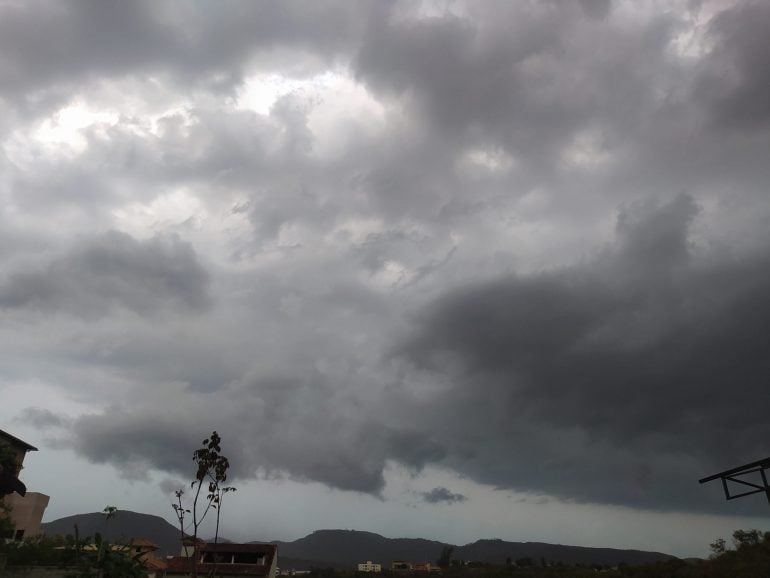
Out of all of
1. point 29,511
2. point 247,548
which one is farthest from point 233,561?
point 29,511

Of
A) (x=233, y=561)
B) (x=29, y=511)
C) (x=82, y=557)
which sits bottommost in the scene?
(x=233, y=561)

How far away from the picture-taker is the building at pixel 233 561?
68.6 meters

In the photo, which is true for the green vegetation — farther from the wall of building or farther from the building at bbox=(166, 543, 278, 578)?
the building at bbox=(166, 543, 278, 578)

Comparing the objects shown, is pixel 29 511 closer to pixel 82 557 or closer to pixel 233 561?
pixel 233 561

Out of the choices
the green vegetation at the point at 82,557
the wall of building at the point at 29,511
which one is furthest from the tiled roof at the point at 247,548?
the green vegetation at the point at 82,557

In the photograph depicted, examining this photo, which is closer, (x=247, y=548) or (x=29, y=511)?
(x=29, y=511)

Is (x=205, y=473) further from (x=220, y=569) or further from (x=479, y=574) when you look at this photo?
(x=479, y=574)

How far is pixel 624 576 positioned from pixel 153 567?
61.5 metres

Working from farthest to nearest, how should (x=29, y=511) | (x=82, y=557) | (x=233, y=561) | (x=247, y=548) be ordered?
(x=247, y=548) → (x=233, y=561) → (x=29, y=511) → (x=82, y=557)

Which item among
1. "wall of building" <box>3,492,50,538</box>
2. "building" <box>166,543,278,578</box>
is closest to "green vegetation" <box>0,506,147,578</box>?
"wall of building" <box>3,492,50,538</box>

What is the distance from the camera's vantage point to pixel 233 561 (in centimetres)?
7125

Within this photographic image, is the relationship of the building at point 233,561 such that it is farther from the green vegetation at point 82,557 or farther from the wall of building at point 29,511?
the green vegetation at point 82,557

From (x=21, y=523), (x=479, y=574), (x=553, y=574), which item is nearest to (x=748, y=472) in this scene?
(x=21, y=523)

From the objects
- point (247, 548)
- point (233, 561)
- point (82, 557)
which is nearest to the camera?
point (82, 557)
